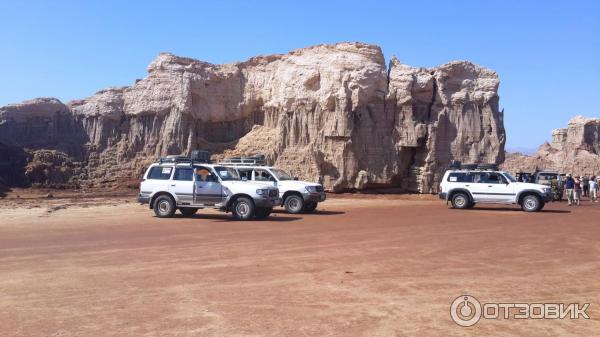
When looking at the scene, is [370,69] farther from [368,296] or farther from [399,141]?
[368,296]

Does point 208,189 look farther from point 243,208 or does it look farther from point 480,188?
point 480,188

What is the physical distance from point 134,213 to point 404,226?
35.5 feet

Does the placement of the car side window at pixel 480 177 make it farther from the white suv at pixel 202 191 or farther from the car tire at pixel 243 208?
the car tire at pixel 243 208

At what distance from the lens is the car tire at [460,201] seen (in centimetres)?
2193

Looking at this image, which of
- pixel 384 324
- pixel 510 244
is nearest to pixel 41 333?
pixel 384 324

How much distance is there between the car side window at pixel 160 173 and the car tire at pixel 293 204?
457 centimetres

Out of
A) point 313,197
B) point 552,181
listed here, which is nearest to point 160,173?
point 313,197

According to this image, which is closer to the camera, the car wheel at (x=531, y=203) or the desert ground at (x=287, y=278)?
the desert ground at (x=287, y=278)

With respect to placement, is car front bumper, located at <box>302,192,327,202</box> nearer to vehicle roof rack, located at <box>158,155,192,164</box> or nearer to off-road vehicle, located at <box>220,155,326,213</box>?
off-road vehicle, located at <box>220,155,326,213</box>

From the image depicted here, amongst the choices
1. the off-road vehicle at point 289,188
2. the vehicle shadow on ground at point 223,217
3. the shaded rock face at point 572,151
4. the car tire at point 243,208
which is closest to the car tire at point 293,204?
the off-road vehicle at point 289,188

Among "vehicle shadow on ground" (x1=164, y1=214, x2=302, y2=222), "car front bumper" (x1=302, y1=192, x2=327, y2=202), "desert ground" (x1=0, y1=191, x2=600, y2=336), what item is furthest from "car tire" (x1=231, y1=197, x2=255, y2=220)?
"car front bumper" (x1=302, y1=192, x2=327, y2=202)

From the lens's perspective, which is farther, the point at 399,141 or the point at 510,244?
the point at 399,141

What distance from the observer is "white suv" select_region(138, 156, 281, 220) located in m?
16.8

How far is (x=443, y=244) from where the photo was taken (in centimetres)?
1120
